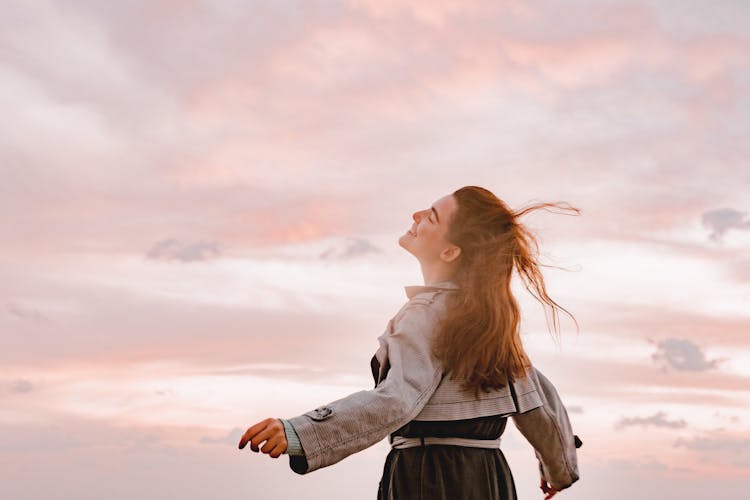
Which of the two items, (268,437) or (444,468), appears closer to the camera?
(268,437)

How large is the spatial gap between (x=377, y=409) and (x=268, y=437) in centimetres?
50

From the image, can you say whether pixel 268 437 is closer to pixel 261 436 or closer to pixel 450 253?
pixel 261 436

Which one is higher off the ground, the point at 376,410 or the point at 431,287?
the point at 431,287

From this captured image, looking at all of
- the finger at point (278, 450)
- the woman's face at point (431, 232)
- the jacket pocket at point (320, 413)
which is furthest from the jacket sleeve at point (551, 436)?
the finger at point (278, 450)

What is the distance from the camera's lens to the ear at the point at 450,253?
484 centimetres

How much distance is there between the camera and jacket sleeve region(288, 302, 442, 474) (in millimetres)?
4049

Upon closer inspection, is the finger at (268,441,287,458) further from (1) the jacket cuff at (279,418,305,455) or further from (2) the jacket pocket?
(2) the jacket pocket

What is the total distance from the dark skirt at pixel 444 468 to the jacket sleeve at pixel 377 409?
253 mm

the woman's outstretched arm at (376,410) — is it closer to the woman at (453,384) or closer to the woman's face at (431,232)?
the woman at (453,384)

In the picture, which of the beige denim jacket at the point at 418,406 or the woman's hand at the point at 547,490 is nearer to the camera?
the beige denim jacket at the point at 418,406

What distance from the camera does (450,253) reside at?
4.86 meters

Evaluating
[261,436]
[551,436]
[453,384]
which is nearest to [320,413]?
[261,436]

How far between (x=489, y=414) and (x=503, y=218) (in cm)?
95

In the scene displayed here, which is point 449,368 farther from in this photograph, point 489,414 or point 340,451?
point 340,451
